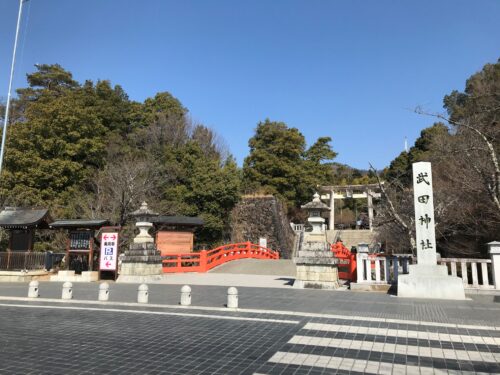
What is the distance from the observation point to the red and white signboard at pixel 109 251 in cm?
1542

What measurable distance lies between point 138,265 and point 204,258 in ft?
17.8

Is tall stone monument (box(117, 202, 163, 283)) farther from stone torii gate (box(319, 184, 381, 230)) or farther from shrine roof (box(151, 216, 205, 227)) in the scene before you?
stone torii gate (box(319, 184, 381, 230))

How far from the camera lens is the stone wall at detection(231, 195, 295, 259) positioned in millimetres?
32219

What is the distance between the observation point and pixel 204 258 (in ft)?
67.4

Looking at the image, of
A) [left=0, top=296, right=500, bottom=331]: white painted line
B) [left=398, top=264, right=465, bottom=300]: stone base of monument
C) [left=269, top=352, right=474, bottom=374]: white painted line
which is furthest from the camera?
[left=398, top=264, right=465, bottom=300]: stone base of monument

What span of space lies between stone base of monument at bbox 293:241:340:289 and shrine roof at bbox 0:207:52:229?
1251 centimetres

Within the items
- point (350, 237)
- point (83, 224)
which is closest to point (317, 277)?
point (83, 224)

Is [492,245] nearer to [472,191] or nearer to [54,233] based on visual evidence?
[472,191]

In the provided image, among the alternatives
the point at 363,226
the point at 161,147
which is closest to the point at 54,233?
the point at 161,147

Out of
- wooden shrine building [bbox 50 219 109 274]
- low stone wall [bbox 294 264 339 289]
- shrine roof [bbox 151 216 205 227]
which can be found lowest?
low stone wall [bbox 294 264 339 289]

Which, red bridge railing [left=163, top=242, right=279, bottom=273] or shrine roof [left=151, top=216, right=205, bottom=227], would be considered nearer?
red bridge railing [left=163, top=242, right=279, bottom=273]

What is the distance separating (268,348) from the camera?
5.32 m

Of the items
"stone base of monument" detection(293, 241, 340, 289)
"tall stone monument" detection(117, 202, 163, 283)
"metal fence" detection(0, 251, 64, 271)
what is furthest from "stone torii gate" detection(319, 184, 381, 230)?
"metal fence" detection(0, 251, 64, 271)

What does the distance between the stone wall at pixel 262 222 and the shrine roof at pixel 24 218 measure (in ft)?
55.3
